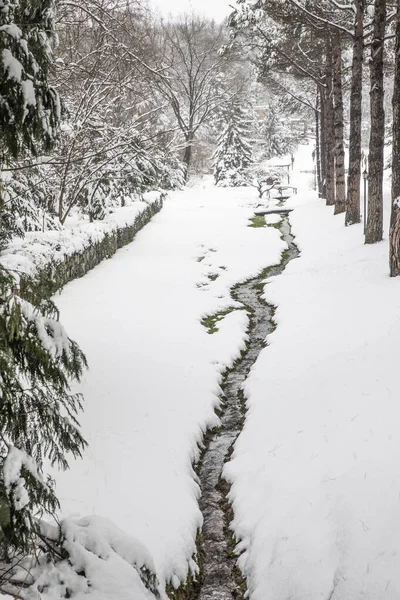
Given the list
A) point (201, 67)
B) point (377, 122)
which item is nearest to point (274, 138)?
point (201, 67)

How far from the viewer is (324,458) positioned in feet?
15.8

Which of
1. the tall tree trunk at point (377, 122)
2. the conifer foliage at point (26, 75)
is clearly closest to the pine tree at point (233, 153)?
the tall tree trunk at point (377, 122)

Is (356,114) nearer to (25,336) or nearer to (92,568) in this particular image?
(25,336)

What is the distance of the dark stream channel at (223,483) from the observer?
413cm

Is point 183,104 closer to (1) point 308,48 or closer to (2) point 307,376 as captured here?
(1) point 308,48

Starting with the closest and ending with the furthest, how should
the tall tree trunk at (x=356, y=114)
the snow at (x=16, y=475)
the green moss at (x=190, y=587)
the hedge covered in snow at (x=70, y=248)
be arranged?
the snow at (x=16, y=475) → the green moss at (x=190, y=587) → the hedge covered in snow at (x=70, y=248) → the tall tree trunk at (x=356, y=114)

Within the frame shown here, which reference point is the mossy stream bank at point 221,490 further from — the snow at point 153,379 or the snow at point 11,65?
the snow at point 11,65

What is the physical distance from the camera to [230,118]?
139 feet

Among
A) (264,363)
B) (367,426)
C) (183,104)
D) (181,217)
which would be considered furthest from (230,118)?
(367,426)

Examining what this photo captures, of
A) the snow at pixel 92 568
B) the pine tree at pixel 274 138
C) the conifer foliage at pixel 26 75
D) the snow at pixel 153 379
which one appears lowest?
the snow at pixel 153 379

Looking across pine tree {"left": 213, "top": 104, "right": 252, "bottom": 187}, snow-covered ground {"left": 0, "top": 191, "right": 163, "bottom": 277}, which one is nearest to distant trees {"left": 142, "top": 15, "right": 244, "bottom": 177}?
pine tree {"left": 213, "top": 104, "right": 252, "bottom": 187}

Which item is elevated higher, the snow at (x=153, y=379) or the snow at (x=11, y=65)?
the snow at (x=11, y=65)

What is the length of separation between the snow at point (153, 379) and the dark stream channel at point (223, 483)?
172 mm

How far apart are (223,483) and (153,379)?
2279mm
